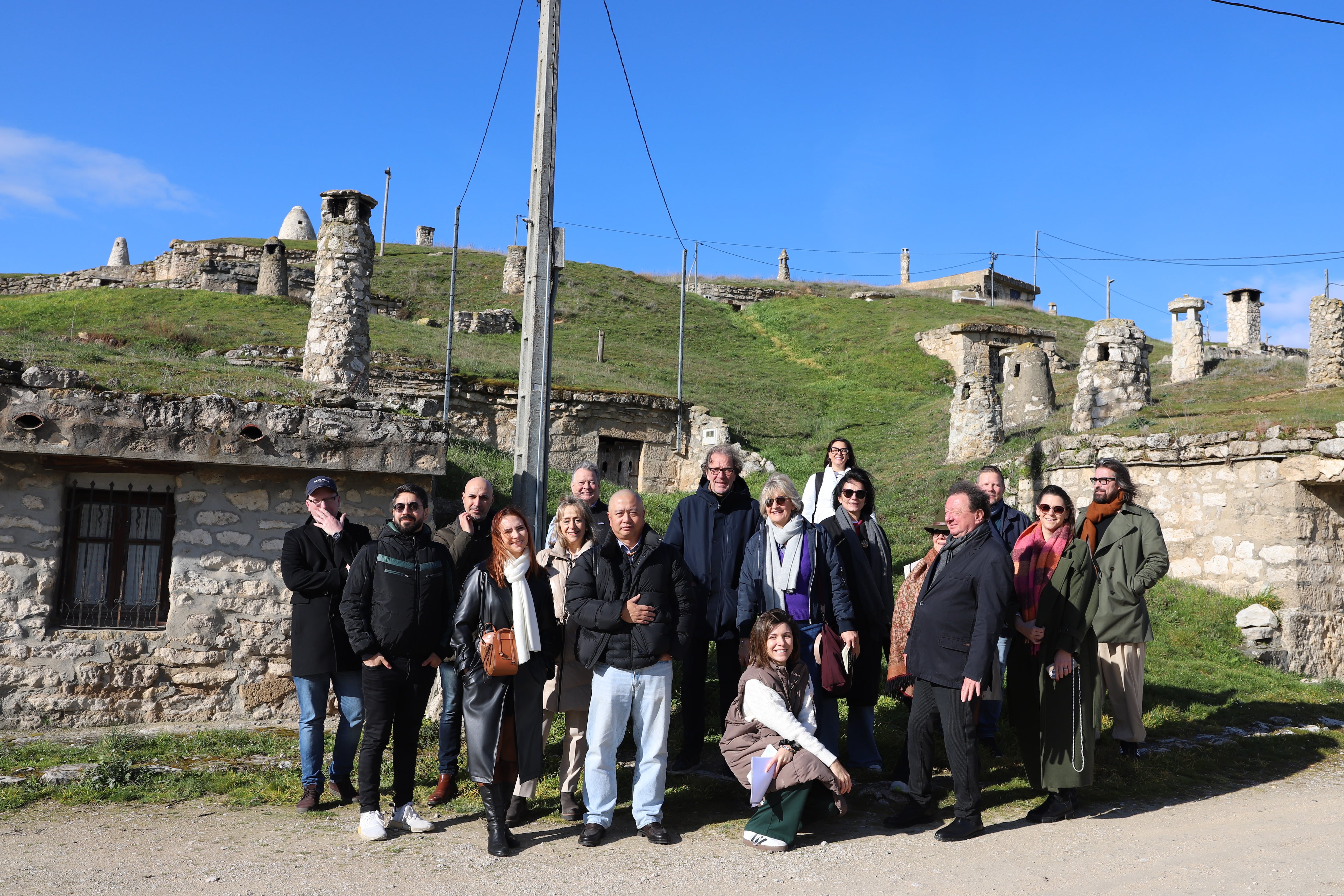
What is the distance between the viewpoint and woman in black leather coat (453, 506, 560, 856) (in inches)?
191

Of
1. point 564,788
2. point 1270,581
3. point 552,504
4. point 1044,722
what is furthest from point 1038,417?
point 564,788

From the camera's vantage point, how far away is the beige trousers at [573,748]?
5.21 meters

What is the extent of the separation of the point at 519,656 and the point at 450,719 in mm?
783

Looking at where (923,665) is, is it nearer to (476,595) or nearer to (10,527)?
(476,595)

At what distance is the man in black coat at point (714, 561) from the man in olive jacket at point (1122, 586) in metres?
2.20

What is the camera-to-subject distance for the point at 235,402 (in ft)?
23.2

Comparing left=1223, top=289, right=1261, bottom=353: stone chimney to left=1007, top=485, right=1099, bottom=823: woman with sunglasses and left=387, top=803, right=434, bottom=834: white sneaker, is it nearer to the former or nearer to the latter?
left=1007, top=485, right=1099, bottom=823: woman with sunglasses

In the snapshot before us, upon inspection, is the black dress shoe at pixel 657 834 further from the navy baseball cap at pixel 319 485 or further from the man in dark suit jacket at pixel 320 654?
the navy baseball cap at pixel 319 485

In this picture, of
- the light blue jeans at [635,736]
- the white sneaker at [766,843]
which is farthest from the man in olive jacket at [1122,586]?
the light blue jeans at [635,736]

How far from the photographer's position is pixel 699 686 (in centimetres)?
588

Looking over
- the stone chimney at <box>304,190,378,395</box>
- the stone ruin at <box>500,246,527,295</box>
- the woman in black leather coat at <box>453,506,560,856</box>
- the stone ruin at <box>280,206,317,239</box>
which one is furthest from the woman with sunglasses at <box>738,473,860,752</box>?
the stone ruin at <box>280,206,317,239</box>

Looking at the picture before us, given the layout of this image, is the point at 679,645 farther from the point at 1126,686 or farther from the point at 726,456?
the point at 1126,686

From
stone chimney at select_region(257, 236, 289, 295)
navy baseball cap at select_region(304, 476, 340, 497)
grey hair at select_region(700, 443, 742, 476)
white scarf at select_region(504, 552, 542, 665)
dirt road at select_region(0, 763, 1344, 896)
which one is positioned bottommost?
dirt road at select_region(0, 763, 1344, 896)

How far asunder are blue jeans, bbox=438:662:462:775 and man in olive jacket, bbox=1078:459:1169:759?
3.91m
